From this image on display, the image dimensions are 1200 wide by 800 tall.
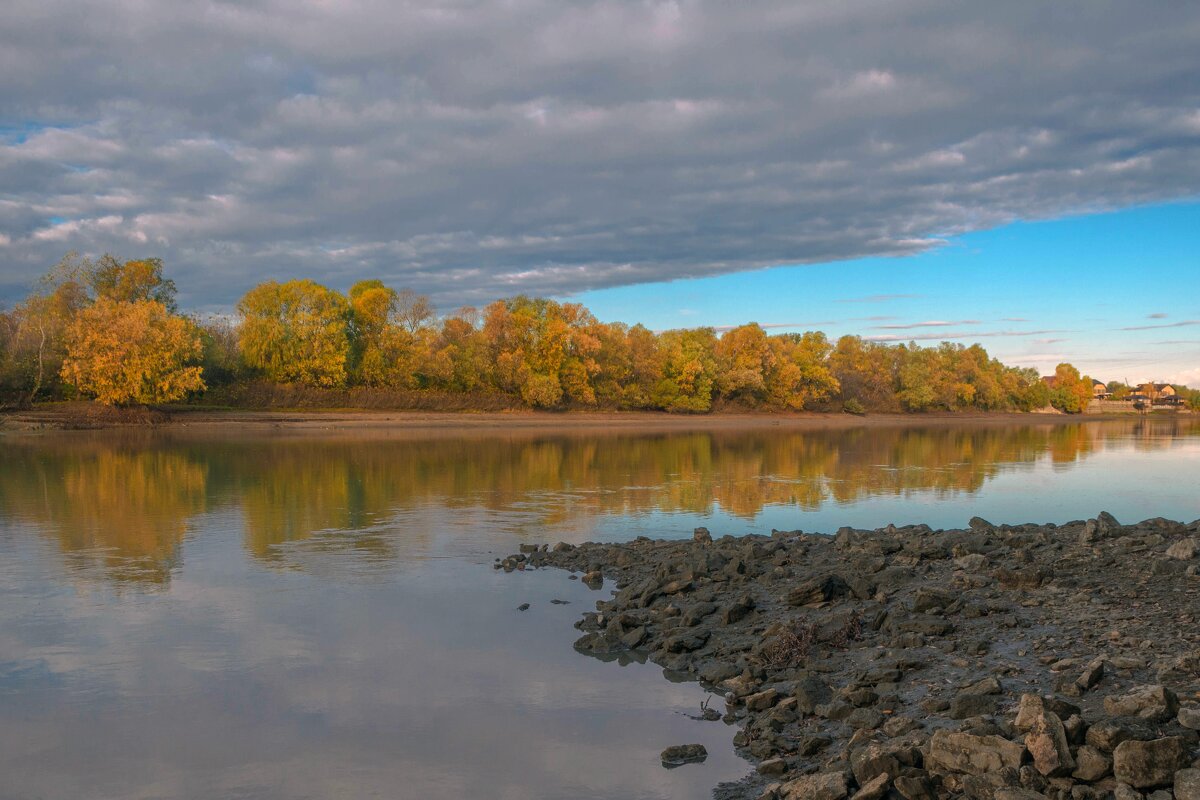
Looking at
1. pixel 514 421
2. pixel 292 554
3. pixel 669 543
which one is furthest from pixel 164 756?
pixel 514 421

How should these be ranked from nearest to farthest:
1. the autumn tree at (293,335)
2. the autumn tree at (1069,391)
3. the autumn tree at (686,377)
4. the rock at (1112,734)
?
the rock at (1112,734), the autumn tree at (293,335), the autumn tree at (686,377), the autumn tree at (1069,391)

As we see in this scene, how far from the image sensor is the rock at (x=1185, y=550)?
1084 centimetres

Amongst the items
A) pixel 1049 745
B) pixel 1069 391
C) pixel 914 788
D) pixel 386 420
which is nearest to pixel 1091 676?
pixel 1049 745

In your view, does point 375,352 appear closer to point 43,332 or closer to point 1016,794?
point 43,332

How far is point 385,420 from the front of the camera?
231 ft

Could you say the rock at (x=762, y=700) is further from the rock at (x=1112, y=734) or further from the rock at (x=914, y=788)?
the rock at (x=1112, y=734)

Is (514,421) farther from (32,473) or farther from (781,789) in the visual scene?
(781,789)

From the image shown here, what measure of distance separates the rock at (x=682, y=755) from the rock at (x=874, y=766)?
1.61 metres

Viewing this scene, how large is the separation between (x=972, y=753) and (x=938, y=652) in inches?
115

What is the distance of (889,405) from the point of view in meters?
113

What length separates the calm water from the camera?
7.61m

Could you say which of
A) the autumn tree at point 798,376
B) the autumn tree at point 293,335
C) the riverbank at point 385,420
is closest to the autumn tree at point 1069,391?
the autumn tree at point 798,376

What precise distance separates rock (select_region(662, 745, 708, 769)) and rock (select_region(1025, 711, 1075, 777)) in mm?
2775

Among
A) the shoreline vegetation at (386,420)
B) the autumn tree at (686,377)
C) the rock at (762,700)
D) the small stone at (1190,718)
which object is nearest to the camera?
the small stone at (1190,718)
